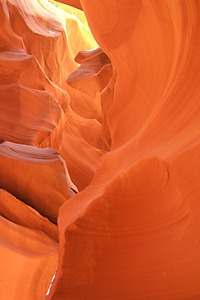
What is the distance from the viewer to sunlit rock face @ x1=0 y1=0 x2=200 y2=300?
2.05m

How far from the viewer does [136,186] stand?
2.24 meters

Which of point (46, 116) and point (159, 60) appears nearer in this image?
point (159, 60)

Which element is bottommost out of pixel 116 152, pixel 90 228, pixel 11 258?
pixel 11 258

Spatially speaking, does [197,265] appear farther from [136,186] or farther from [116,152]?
[116,152]

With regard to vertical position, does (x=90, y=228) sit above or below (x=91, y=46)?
above

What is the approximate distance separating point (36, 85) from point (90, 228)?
8.72 feet

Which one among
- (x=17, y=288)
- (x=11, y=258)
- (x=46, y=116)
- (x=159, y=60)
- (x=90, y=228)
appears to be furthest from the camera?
(x=46, y=116)

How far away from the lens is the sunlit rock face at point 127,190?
205 cm

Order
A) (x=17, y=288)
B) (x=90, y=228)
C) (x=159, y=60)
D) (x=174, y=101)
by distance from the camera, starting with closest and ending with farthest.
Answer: (x=174, y=101), (x=90, y=228), (x=159, y=60), (x=17, y=288)

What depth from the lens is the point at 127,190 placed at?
2.27 meters

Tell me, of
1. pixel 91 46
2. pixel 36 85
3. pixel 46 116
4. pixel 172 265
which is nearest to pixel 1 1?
pixel 36 85

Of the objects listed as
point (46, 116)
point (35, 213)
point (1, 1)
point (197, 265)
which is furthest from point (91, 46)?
point (197, 265)

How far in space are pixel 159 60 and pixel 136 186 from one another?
75 centimetres

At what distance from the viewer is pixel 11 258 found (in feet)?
10.1
